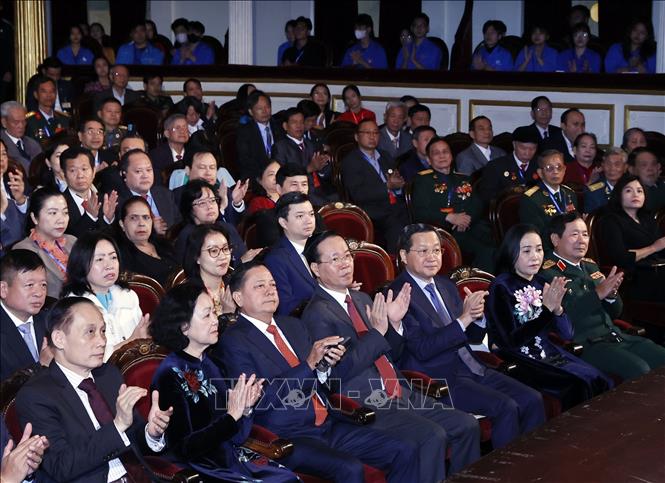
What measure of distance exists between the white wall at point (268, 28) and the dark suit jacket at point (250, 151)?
3629mm

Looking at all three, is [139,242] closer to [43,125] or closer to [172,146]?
[172,146]

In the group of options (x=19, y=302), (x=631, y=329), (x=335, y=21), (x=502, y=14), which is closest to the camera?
(x=19, y=302)

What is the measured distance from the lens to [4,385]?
3.16 m

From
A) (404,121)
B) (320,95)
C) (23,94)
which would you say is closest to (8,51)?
(23,94)

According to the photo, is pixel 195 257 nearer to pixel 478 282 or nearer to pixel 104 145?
pixel 478 282

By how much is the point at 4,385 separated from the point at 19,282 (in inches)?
25.0

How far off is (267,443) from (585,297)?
1.94 meters

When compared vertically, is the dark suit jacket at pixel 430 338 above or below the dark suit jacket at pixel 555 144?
below

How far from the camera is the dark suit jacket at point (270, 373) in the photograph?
Result: 11.9 ft

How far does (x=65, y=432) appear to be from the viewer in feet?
10.2

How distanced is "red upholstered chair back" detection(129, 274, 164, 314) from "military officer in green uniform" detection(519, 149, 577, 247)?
2491 millimetres

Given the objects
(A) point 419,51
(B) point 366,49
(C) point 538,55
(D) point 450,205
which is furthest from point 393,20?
(D) point 450,205

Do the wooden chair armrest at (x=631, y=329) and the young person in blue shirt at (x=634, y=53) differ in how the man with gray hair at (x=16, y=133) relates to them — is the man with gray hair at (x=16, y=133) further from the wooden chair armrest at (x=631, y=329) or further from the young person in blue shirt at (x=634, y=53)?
the young person in blue shirt at (x=634, y=53)

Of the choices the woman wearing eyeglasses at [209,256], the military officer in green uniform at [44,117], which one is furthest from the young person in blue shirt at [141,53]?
the woman wearing eyeglasses at [209,256]
